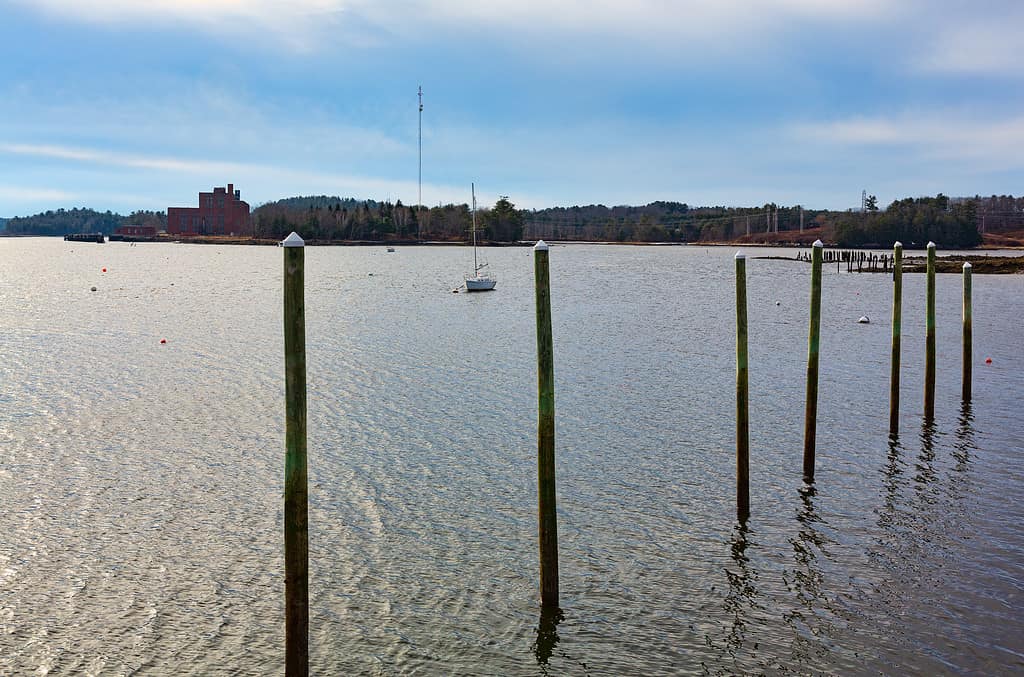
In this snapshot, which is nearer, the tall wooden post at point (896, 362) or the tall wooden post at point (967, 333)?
the tall wooden post at point (896, 362)

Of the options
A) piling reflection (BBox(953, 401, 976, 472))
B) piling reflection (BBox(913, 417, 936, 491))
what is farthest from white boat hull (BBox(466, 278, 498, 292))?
piling reflection (BBox(913, 417, 936, 491))

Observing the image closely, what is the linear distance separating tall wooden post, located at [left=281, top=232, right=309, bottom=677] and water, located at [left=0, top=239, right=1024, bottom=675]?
1409 mm

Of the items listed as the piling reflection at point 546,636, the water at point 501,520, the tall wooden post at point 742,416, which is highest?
the tall wooden post at point 742,416

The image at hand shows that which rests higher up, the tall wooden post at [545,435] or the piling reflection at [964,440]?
the tall wooden post at [545,435]

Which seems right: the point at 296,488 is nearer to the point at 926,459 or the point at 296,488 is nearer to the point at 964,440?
the point at 926,459

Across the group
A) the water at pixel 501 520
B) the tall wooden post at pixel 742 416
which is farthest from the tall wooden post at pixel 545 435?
the tall wooden post at pixel 742 416

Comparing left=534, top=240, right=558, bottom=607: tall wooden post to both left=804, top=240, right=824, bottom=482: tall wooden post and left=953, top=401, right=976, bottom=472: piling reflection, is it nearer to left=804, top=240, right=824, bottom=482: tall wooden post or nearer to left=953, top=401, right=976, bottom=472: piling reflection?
left=804, top=240, right=824, bottom=482: tall wooden post

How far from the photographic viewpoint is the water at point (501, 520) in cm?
1170

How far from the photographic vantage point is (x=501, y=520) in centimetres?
1648

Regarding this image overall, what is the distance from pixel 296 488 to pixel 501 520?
23.6ft

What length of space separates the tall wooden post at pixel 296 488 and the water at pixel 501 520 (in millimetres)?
1409

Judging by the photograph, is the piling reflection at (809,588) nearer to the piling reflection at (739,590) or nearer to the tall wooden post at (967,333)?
the piling reflection at (739,590)

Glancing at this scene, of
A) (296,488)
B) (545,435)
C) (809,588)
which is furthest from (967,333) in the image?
(296,488)

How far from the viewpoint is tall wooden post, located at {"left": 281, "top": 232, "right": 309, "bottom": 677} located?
9.49 metres
